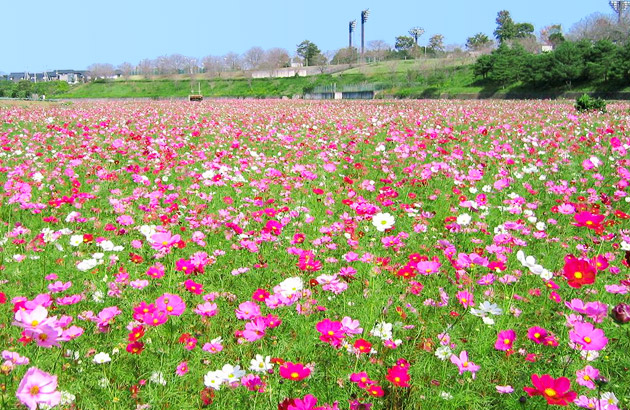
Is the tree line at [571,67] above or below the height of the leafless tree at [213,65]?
below

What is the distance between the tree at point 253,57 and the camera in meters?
129

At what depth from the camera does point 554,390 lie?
123 cm

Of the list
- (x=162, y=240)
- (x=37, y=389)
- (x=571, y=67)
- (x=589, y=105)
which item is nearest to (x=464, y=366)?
(x=37, y=389)

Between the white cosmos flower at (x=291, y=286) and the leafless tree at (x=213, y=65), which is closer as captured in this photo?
the white cosmos flower at (x=291, y=286)

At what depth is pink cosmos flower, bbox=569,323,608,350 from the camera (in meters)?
1.44

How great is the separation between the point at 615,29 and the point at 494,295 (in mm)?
80552

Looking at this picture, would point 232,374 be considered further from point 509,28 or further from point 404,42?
point 404,42

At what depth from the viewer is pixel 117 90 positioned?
94.4 m

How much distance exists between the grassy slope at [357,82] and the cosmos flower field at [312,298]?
38.6 metres

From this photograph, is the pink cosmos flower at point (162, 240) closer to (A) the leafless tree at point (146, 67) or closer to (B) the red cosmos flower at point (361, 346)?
(B) the red cosmos flower at point (361, 346)

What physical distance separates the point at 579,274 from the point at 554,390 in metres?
0.46

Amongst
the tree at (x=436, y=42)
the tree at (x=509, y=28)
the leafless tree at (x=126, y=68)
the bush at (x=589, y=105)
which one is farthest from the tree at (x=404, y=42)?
the bush at (x=589, y=105)

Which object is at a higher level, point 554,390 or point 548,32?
point 548,32

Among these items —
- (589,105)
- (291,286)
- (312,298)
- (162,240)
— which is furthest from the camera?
(589,105)
